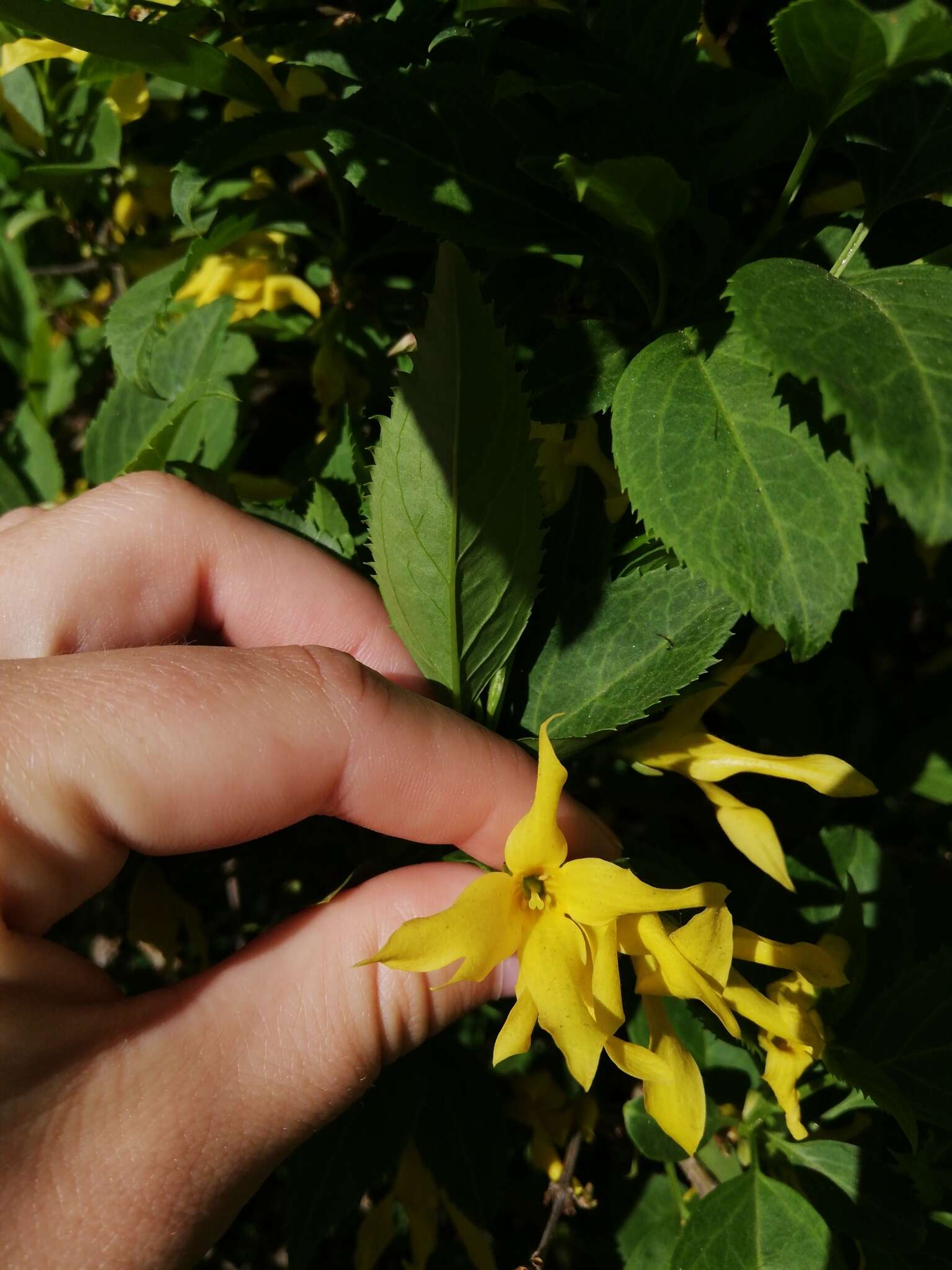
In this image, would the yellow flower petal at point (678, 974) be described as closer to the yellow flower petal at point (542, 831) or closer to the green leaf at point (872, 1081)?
the yellow flower petal at point (542, 831)

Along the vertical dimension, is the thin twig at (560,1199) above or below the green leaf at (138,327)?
below

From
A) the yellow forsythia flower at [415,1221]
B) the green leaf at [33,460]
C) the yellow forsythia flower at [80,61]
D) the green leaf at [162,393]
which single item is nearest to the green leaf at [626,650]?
the green leaf at [162,393]

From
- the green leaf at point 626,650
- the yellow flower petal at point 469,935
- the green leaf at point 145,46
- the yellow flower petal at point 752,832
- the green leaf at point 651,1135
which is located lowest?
the green leaf at point 651,1135

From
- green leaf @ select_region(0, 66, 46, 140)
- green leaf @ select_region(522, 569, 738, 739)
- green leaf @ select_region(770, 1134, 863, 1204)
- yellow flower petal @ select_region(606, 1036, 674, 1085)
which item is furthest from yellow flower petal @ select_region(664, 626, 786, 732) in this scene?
green leaf @ select_region(0, 66, 46, 140)

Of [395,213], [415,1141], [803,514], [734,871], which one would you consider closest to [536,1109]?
[415,1141]

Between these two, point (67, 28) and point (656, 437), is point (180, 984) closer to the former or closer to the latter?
point (656, 437)

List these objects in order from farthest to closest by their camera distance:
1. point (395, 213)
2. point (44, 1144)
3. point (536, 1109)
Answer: point (536, 1109), point (395, 213), point (44, 1144)
